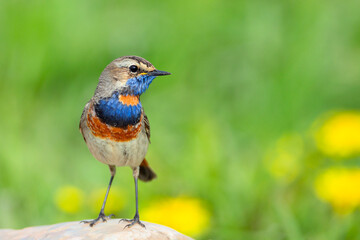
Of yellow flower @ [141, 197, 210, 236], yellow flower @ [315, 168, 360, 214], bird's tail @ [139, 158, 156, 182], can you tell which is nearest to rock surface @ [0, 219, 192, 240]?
bird's tail @ [139, 158, 156, 182]

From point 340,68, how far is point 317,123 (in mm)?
1338

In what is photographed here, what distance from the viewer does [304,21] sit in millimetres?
8562

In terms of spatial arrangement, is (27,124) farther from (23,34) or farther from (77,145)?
(23,34)

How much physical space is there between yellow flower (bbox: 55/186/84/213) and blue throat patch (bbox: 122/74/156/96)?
5.85 ft

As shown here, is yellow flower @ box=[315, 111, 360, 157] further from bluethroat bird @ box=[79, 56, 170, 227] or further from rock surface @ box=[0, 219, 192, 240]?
rock surface @ box=[0, 219, 192, 240]

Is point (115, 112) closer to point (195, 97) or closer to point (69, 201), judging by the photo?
point (69, 201)

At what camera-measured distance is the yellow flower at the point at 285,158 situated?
20.8ft

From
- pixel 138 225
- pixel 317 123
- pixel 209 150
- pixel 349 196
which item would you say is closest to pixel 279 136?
pixel 317 123

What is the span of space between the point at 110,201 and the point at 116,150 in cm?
162

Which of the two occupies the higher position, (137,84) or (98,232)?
(137,84)

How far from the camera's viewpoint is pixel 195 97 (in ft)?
26.5

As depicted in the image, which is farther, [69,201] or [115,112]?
[69,201]

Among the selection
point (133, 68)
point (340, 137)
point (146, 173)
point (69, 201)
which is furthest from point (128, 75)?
point (340, 137)

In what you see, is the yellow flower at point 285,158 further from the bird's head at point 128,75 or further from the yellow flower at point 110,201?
the bird's head at point 128,75
